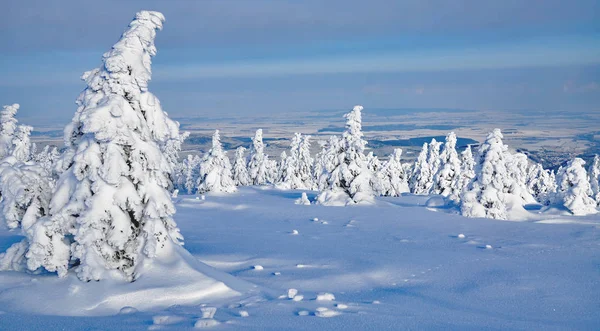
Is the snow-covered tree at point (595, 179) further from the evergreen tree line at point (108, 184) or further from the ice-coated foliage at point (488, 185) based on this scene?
the evergreen tree line at point (108, 184)

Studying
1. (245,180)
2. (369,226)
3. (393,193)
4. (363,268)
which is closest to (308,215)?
(369,226)

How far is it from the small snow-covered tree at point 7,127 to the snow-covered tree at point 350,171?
21.6 m

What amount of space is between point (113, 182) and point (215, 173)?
38.4 metres

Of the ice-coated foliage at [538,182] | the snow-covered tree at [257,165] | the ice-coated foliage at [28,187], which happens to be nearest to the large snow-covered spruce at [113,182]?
the ice-coated foliage at [28,187]

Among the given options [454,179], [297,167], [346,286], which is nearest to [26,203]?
[346,286]

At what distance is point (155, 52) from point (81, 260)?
17.4 feet

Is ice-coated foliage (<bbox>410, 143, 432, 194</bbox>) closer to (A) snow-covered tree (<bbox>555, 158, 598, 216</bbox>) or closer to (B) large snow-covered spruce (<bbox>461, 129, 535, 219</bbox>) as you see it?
(A) snow-covered tree (<bbox>555, 158, 598, 216</bbox>)

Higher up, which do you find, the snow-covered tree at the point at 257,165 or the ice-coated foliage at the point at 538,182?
the snow-covered tree at the point at 257,165

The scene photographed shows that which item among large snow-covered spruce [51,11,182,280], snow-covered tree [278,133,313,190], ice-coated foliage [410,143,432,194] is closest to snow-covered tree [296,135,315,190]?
snow-covered tree [278,133,313,190]

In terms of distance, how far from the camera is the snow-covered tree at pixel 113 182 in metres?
10.5

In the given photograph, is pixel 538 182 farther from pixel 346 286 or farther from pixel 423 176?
pixel 346 286

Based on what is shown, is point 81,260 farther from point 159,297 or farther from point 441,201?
point 441,201

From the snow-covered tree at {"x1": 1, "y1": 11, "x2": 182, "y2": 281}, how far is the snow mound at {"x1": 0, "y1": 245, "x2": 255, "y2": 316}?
32 cm

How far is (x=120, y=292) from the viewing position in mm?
10102
